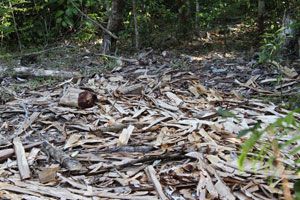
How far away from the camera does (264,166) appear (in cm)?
330

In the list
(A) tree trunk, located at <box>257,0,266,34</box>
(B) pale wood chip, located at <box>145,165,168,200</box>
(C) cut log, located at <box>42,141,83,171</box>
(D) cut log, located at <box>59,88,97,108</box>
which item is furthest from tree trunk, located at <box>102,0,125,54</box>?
(B) pale wood chip, located at <box>145,165,168,200</box>

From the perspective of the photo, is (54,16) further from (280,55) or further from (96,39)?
(280,55)

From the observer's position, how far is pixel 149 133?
14.2 ft

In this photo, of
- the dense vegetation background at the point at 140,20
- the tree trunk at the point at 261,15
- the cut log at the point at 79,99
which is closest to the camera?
the cut log at the point at 79,99

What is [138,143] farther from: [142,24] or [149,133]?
[142,24]

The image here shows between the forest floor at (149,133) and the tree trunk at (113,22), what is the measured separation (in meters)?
1.22

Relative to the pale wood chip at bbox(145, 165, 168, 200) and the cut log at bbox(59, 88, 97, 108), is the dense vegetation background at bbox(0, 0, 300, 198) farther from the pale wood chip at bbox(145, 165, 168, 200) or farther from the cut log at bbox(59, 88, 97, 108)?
the pale wood chip at bbox(145, 165, 168, 200)

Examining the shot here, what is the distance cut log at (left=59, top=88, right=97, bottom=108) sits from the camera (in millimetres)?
5191

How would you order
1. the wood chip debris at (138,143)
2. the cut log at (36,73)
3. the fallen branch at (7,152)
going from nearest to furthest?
the wood chip debris at (138,143), the fallen branch at (7,152), the cut log at (36,73)

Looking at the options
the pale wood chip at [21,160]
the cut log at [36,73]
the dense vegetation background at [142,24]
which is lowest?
the cut log at [36,73]

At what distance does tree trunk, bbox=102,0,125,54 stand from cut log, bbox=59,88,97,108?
3.40 meters

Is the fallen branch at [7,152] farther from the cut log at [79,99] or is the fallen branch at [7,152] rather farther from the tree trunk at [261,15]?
the tree trunk at [261,15]

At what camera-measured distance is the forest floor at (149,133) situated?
3176mm

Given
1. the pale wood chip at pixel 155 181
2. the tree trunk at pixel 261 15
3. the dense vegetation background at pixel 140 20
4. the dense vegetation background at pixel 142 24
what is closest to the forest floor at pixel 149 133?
the pale wood chip at pixel 155 181
